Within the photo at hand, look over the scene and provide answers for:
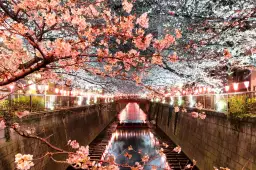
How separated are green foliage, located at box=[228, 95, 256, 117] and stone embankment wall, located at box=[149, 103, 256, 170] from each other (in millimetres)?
346

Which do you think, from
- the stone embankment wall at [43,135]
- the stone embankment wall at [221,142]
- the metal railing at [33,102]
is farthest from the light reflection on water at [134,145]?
the metal railing at [33,102]

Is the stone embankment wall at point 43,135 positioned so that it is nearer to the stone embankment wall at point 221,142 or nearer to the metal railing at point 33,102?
the metal railing at point 33,102

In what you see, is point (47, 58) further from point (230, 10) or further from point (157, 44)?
point (230, 10)

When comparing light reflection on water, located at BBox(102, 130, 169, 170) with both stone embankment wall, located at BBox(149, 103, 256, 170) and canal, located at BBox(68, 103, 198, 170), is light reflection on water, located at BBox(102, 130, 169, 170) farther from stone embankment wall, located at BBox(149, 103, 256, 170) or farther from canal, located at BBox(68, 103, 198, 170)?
stone embankment wall, located at BBox(149, 103, 256, 170)

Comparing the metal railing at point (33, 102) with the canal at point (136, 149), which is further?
the canal at point (136, 149)

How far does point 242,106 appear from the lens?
12.0 m

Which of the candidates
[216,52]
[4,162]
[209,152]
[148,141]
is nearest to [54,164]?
[4,162]

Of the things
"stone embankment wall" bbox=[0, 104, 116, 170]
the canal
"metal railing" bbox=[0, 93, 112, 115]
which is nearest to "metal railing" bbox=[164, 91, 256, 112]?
the canal

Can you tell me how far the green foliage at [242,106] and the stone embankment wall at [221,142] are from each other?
1.14ft

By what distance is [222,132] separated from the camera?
1481 cm

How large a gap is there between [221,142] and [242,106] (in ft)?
11.7

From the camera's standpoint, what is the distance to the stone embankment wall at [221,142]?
1119 cm

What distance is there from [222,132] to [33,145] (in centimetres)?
988

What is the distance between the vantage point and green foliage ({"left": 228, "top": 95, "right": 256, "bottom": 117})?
11320mm
